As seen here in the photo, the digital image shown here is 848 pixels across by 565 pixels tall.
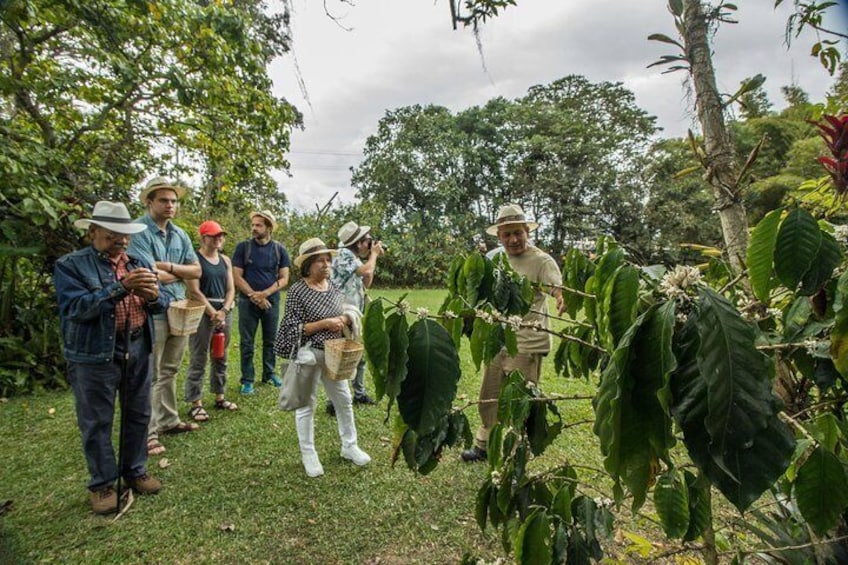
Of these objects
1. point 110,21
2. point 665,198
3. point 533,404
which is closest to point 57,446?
point 110,21

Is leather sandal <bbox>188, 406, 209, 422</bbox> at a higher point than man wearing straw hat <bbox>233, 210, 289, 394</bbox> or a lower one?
lower

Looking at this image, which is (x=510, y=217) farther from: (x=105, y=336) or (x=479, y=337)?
(x=105, y=336)

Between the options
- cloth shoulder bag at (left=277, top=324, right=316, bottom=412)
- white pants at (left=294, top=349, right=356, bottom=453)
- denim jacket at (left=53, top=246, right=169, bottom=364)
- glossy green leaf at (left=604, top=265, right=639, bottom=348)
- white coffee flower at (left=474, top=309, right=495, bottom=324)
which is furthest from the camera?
white pants at (left=294, top=349, right=356, bottom=453)

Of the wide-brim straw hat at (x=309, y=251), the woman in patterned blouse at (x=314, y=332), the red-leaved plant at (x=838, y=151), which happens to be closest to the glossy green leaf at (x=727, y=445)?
the red-leaved plant at (x=838, y=151)

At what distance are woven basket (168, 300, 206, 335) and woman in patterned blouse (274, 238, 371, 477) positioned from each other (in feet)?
2.32

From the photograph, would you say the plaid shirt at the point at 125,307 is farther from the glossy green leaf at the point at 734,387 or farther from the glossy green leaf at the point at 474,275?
the glossy green leaf at the point at 734,387

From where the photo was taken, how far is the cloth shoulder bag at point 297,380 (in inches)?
112

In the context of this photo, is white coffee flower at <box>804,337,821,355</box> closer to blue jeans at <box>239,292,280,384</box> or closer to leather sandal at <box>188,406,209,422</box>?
leather sandal at <box>188,406,209,422</box>

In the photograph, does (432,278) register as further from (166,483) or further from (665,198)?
(166,483)

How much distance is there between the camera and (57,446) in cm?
336

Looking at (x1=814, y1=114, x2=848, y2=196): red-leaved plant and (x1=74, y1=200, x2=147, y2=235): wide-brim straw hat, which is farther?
(x1=74, y1=200, x2=147, y2=235): wide-brim straw hat

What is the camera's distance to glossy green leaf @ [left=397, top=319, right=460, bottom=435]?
81 centimetres

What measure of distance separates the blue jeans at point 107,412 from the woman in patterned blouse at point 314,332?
866mm

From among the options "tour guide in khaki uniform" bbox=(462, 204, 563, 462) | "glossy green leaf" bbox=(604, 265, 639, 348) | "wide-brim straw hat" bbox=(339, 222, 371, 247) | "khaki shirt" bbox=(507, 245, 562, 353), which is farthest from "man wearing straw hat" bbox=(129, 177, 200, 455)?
"glossy green leaf" bbox=(604, 265, 639, 348)
